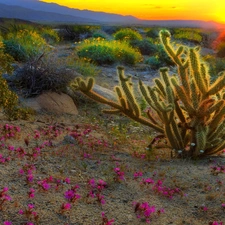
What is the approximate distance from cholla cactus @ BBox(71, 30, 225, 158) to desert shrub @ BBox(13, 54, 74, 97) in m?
2.85

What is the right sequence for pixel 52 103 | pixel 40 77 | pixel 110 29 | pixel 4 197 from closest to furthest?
1. pixel 4 197
2. pixel 52 103
3. pixel 40 77
4. pixel 110 29

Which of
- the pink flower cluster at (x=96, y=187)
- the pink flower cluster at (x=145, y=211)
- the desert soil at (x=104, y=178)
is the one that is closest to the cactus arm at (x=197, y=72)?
the desert soil at (x=104, y=178)

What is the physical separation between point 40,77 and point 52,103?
2.22 ft

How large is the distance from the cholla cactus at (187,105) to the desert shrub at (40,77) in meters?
2.85

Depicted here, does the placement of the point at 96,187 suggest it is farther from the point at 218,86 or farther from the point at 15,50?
the point at 15,50

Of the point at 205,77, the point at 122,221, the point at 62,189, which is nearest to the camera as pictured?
the point at 122,221

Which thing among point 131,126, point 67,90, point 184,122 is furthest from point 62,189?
point 67,90

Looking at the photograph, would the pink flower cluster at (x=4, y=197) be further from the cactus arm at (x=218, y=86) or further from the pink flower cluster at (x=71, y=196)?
the cactus arm at (x=218, y=86)

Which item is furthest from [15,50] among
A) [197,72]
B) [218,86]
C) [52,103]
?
[218,86]

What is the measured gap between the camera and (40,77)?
9.30 m

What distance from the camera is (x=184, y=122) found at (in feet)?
21.5

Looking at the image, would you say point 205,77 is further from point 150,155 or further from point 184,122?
point 150,155

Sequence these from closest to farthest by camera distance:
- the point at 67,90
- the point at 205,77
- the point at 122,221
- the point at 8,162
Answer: the point at 122,221
the point at 8,162
the point at 205,77
the point at 67,90

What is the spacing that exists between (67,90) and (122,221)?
5.81 m
